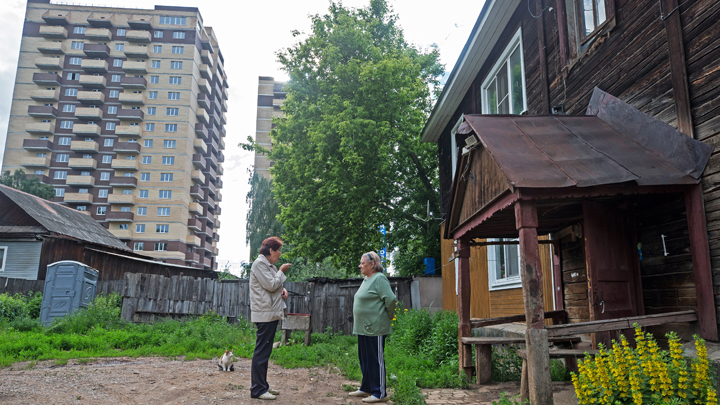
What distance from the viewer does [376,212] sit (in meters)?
19.5

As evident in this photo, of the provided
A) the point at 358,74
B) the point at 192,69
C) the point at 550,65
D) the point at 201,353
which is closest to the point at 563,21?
the point at 550,65

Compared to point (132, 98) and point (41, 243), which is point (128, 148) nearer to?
point (132, 98)

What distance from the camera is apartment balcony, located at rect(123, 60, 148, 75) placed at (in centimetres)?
6612

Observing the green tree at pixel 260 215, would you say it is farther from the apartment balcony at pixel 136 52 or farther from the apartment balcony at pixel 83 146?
the apartment balcony at pixel 136 52

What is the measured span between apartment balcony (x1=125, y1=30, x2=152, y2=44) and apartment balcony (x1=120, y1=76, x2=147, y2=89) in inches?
214

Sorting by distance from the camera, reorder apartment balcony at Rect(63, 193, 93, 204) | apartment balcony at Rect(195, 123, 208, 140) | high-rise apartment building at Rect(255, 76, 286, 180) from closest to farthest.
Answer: apartment balcony at Rect(63, 193, 93, 204), high-rise apartment building at Rect(255, 76, 286, 180), apartment balcony at Rect(195, 123, 208, 140)

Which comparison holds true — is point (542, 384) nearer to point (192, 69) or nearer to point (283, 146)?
point (283, 146)

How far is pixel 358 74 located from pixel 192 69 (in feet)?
180

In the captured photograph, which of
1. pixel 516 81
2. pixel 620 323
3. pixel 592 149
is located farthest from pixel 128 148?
pixel 620 323

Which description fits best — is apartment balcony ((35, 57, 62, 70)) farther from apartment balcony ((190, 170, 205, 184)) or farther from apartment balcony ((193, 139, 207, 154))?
apartment balcony ((190, 170, 205, 184))

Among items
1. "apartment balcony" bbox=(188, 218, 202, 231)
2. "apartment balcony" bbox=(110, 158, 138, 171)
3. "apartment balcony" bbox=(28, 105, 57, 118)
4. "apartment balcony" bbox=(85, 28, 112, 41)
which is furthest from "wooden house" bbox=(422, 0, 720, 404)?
"apartment balcony" bbox=(85, 28, 112, 41)

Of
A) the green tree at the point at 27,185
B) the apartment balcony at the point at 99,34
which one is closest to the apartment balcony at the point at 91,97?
the apartment balcony at the point at 99,34

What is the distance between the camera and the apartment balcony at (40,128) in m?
63.8

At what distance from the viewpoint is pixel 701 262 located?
440 centimetres
